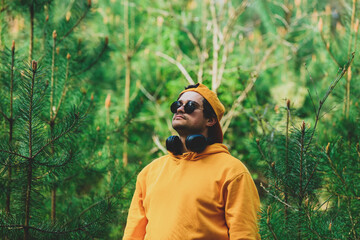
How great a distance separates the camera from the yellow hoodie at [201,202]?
66.6 inches

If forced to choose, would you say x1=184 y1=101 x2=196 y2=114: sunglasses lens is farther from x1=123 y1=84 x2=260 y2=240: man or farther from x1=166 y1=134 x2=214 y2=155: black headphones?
x1=166 y1=134 x2=214 y2=155: black headphones

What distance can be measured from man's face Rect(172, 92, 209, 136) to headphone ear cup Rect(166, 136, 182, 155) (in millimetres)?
61

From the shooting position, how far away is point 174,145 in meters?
2.03

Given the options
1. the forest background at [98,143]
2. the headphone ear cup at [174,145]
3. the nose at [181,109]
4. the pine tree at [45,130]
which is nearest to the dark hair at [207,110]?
the nose at [181,109]

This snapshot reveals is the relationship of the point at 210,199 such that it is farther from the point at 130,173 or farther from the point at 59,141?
the point at 130,173

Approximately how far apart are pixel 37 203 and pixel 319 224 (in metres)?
1.81

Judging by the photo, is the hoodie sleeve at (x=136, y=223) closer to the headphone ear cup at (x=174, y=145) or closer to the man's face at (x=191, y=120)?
the headphone ear cup at (x=174, y=145)

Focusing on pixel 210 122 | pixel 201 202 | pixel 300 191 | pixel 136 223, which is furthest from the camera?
pixel 210 122

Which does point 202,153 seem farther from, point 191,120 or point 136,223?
point 136,223

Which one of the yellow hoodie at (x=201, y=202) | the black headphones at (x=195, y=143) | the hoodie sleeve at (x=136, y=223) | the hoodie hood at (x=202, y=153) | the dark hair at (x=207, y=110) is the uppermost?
the dark hair at (x=207, y=110)

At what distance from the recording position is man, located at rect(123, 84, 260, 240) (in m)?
1.71

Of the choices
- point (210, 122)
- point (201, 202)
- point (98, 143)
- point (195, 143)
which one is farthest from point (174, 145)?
point (98, 143)

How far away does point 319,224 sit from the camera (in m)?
1.39

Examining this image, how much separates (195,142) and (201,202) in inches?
13.7
